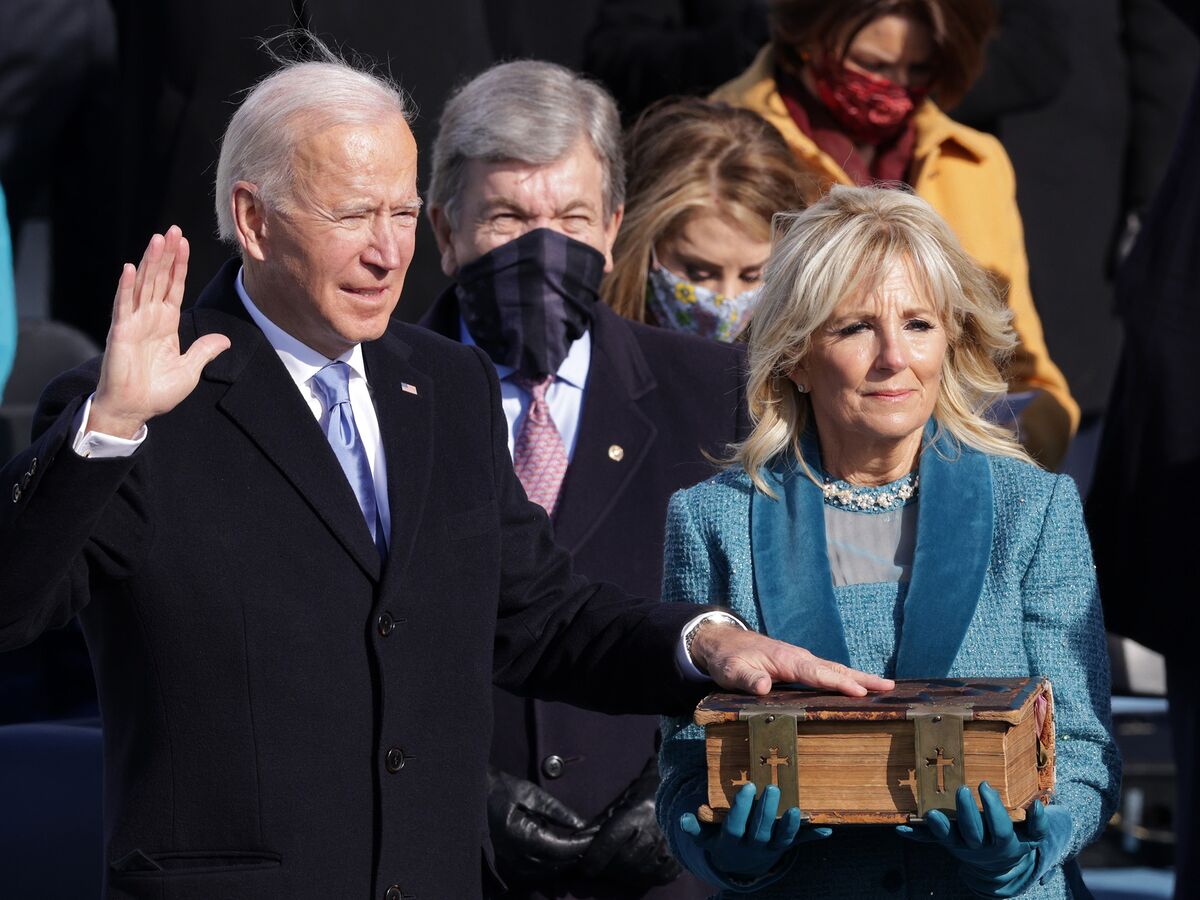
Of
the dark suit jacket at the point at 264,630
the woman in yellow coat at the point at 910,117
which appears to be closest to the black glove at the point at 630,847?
the dark suit jacket at the point at 264,630

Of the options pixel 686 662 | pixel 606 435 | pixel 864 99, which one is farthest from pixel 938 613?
pixel 864 99

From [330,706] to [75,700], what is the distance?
1.55 metres

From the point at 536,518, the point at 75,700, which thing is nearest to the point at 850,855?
the point at 536,518

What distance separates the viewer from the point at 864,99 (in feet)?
15.4

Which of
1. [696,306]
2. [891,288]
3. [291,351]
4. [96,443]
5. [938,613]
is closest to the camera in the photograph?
[96,443]

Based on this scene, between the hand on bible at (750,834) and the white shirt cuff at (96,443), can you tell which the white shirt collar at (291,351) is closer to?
the white shirt cuff at (96,443)

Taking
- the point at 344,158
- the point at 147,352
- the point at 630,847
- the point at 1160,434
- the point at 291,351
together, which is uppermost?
the point at 344,158

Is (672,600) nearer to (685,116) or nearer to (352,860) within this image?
(352,860)

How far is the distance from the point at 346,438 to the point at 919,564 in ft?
2.80

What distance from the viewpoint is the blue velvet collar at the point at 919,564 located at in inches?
114

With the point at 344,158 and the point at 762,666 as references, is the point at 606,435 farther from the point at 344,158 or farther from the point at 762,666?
the point at 344,158

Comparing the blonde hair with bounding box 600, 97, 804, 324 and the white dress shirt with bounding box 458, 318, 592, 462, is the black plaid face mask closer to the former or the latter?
the white dress shirt with bounding box 458, 318, 592, 462

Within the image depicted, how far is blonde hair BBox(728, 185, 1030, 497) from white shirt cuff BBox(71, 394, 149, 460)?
1061mm

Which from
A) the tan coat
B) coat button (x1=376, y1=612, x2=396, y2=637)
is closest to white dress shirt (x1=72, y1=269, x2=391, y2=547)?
coat button (x1=376, y1=612, x2=396, y2=637)
